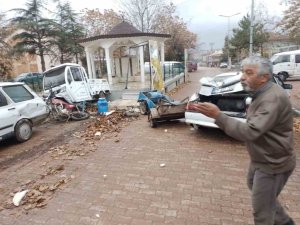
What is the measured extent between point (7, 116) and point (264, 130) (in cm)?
666

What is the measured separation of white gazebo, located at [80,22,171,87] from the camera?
50.5ft

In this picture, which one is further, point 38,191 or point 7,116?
point 7,116

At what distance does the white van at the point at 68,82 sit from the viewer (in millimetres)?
11617

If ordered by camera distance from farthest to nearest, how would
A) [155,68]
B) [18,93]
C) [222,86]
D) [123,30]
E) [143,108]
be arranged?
[123,30], [155,68], [143,108], [18,93], [222,86]

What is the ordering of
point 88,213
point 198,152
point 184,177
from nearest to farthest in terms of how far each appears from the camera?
point 88,213, point 184,177, point 198,152

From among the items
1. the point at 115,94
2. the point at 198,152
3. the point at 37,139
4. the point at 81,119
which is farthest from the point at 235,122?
the point at 115,94

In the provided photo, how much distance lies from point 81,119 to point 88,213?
6.75 m

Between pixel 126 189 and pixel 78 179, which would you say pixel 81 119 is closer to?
pixel 78 179

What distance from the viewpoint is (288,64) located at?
63.3 feet

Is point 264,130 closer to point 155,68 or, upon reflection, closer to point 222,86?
point 222,86

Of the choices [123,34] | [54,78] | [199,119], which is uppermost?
[123,34]

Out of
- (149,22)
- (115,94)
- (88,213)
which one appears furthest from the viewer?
(149,22)

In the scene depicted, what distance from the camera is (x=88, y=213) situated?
3678 millimetres

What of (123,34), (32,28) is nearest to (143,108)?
(123,34)
